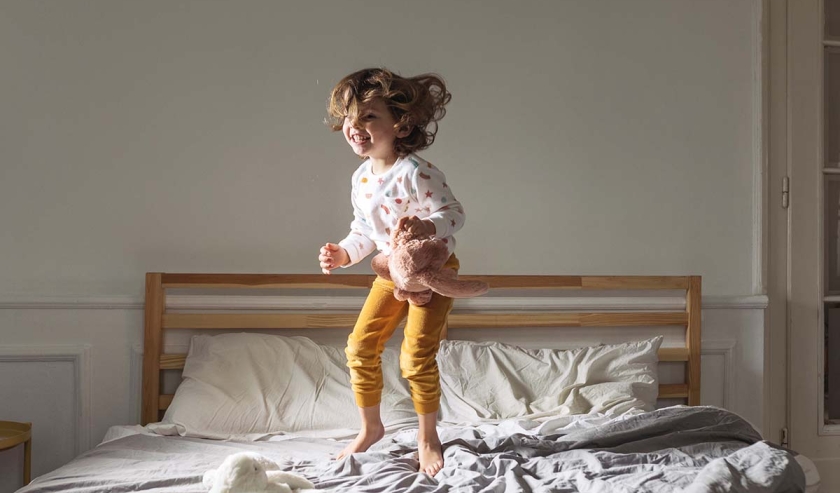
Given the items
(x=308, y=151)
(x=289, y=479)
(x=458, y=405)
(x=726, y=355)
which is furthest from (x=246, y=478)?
(x=726, y=355)

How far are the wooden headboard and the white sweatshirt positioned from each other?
0.85 metres

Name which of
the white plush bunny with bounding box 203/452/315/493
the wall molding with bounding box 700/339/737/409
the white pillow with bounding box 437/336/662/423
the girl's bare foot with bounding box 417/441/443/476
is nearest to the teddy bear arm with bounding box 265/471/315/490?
the white plush bunny with bounding box 203/452/315/493

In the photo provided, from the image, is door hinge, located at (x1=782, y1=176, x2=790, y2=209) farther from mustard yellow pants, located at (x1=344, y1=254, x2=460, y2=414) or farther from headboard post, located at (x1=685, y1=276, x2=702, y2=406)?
mustard yellow pants, located at (x1=344, y1=254, x2=460, y2=414)

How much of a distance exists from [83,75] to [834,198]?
2.76 m

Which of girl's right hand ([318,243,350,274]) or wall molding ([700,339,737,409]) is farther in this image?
wall molding ([700,339,737,409])

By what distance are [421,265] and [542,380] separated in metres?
1.11

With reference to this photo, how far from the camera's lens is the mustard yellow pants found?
71.0 inches

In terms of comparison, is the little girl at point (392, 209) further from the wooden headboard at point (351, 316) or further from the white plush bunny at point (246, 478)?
the wooden headboard at point (351, 316)

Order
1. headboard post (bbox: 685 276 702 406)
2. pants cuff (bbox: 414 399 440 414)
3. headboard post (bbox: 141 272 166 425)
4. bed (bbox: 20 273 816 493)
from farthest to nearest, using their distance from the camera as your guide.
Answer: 1. headboard post (bbox: 685 276 702 406)
2. headboard post (bbox: 141 272 166 425)
3. pants cuff (bbox: 414 399 440 414)
4. bed (bbox: 20 273 816 493)

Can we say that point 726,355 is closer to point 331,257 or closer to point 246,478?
point 331,257

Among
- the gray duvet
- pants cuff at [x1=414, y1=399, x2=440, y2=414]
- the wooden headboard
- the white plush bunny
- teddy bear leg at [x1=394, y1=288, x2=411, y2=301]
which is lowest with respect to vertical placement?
the gray duvet

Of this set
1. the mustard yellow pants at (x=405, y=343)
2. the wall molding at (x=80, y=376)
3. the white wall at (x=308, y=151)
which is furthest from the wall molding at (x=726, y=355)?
the wall molding at (x=80, y=376)

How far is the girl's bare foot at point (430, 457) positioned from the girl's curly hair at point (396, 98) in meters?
0.64

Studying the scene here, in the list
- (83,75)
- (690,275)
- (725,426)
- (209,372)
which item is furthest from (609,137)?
(83,75)
